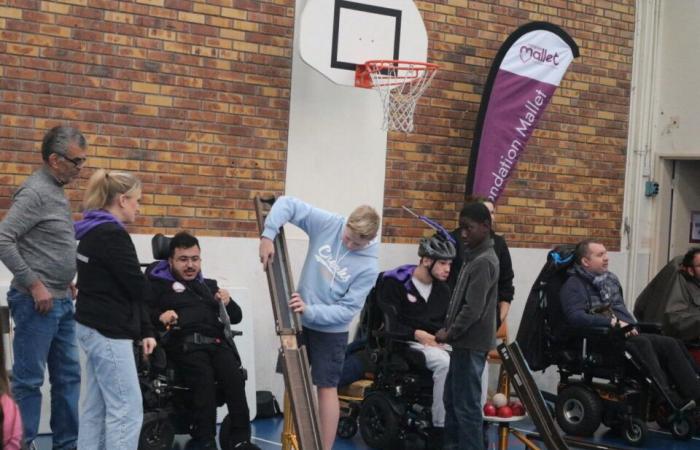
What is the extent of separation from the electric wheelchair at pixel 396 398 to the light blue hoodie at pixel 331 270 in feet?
5.00

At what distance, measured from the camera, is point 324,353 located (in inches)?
282

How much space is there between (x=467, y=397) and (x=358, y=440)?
1639 millimetres

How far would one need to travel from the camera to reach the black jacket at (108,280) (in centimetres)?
614

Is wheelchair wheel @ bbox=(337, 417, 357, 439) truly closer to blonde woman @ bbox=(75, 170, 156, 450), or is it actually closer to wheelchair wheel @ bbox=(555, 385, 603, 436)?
wheelchair wheel @ bbox=(555, 385, 603, 436)

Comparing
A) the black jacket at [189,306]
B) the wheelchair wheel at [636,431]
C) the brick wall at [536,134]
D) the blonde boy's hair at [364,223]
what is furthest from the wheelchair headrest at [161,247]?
the wheelchair wheel at [636,431]

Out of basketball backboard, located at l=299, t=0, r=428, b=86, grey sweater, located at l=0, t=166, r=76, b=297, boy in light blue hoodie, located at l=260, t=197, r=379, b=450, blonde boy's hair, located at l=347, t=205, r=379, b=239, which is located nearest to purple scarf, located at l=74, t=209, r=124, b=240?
grey sweater, located at l=0, t=166, r=76, b=297

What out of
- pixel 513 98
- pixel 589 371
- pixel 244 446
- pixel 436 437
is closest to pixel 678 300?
A: pixel 589 371

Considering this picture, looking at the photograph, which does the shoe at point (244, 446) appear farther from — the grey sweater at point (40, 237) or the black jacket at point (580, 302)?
the black jacket at point (580, 302)

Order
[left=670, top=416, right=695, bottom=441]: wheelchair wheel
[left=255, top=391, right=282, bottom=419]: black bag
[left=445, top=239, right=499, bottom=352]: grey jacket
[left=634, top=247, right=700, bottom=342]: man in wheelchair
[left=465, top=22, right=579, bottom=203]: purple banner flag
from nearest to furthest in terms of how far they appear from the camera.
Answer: [left=445, top=239, right=499, bottom=352]: grey jacket < [left=255, top=391, right=282, bottom=419]: black bag < [left=670, top=416, right=695, bottom=441]: wheelchair wheel < [left=634, top=247, right=700, bottom=342]: man in wheelchair < [left=465, top=22, right=579, bottom=203]: purple banner flag

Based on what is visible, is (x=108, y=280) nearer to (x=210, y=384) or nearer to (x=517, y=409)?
(x=210, y=384)

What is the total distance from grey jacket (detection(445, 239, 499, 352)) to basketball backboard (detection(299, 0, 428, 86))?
2.44 metres

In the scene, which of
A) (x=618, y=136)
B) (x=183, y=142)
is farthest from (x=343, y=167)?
(x=618, y=136)

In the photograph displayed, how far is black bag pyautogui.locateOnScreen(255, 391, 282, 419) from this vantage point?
9445 millimetres

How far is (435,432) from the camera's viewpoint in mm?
8492
